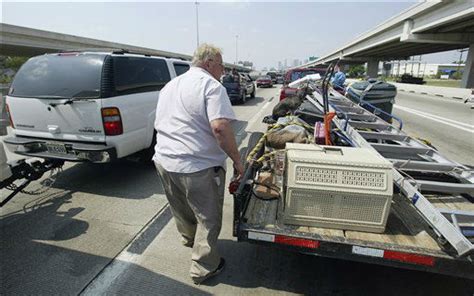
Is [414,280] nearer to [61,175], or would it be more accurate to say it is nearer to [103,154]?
[103,154]

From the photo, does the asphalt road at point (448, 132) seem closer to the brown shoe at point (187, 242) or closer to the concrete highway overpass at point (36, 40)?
the brown shoe at point (187, 242)

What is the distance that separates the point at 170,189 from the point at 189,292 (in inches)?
36.8

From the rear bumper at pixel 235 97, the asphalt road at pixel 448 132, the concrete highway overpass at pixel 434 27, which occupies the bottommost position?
the asphalt road at pixel 448 132

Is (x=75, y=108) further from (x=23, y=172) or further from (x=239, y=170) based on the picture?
(x=239, y=170)

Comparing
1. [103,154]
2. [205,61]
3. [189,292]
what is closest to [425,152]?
[205,61]

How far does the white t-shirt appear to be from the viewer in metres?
2.46

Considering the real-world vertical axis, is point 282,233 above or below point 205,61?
below

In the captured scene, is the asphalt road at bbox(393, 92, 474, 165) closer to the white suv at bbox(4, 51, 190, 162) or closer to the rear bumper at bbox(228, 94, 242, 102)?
the white suv at bbox(4, 51, 190, 162)

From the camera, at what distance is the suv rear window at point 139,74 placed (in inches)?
179

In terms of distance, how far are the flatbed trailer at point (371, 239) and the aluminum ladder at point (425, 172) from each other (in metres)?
0.13

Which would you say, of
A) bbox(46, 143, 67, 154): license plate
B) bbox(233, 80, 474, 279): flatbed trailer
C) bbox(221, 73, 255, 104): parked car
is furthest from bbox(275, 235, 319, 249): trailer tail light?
bbox(221, 73, 255, 104): parked car

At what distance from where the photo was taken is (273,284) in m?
2.70

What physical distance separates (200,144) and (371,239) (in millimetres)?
1591

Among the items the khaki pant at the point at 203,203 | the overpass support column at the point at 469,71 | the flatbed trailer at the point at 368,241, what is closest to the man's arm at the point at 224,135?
the khaki pant at the point at 203,203
